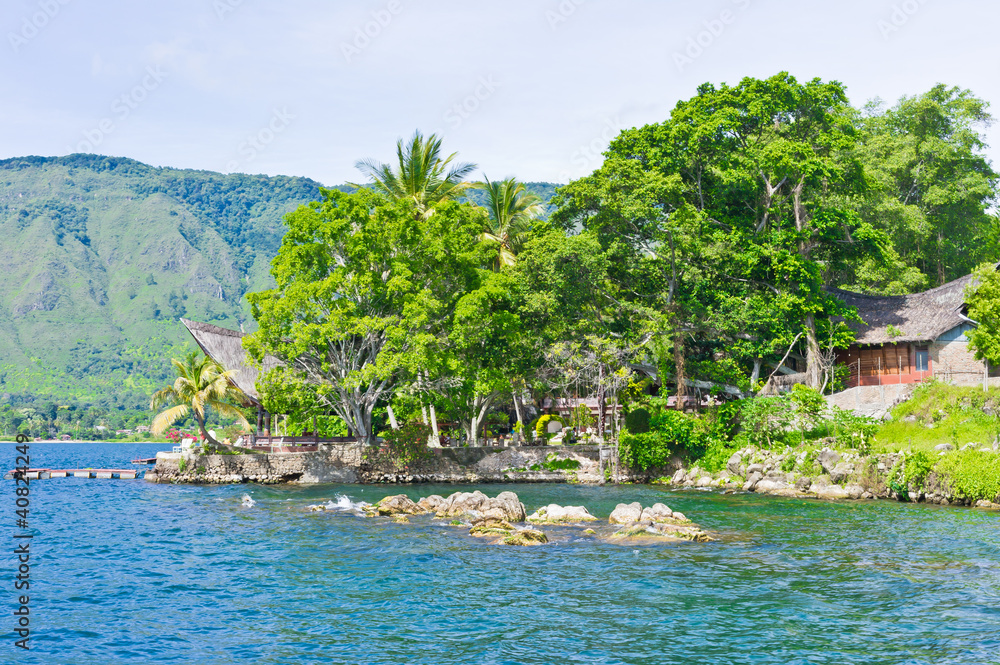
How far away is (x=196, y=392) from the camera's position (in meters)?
42.4

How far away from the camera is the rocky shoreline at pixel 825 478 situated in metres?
28.4

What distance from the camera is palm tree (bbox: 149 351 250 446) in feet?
139

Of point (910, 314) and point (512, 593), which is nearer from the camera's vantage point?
point (512, 593)

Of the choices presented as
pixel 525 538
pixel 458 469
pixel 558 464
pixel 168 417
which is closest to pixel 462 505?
pixel 525 538

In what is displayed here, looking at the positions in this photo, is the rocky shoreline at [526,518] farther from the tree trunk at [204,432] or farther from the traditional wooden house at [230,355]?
the traditional wooden house at [230,355]

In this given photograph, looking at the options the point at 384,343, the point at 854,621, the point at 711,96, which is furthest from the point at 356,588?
the point at 711,96

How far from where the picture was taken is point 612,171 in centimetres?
4053

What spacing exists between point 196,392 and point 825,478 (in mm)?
31768

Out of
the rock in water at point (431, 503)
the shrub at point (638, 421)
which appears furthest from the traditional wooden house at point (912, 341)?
the rock in water at point (431, 503)

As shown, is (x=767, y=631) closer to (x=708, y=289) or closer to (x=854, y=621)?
(x=854, y=621)

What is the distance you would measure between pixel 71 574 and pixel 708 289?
32.8 meters

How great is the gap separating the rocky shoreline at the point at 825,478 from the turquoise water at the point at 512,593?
2033 mm

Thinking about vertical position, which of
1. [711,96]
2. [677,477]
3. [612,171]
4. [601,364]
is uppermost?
[711,96]

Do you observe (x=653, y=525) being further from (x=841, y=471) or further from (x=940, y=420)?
(x=940, y=420)
